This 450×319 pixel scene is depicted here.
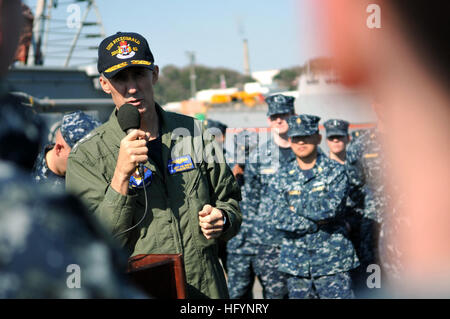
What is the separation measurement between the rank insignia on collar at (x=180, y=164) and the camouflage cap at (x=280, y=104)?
3.78m

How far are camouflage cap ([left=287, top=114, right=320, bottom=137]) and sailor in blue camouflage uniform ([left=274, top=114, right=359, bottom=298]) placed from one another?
0.29 meters

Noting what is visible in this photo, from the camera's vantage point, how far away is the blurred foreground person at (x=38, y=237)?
684 mm

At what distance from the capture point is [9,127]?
779 mm

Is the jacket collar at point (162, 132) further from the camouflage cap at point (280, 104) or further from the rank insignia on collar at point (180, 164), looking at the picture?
the camouflage cap at point (280, 104)

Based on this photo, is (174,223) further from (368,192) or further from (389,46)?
(368,192)

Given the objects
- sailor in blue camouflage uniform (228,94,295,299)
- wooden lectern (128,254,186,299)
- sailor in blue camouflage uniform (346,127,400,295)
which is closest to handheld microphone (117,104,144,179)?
wooden lectern (128,254,186,299)

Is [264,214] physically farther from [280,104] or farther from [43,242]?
[43,242]

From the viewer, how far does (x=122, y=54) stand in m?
2.59

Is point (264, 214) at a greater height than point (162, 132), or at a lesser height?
lesser

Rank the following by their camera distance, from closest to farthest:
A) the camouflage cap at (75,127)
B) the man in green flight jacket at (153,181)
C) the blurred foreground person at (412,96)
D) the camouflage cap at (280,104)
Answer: the blurred foreground person at (412,96)
the man in green flight jacket at (153,181)
the camouflage cap at (75,127)
the camouflage cap at (280,104)

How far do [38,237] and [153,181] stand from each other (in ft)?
6.03

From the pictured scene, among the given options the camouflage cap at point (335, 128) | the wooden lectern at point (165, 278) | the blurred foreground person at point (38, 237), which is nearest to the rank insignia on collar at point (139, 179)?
the wooden lectern at point (165, 278)

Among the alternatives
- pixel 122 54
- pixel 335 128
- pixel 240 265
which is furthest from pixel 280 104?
pixel 122 54
